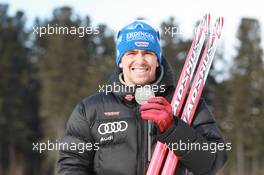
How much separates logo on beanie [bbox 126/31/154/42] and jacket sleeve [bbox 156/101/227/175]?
664 mm

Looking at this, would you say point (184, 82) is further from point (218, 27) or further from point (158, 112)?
point (158, 112)

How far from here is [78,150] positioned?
346 centimetres

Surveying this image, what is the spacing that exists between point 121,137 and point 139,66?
47 centimetres

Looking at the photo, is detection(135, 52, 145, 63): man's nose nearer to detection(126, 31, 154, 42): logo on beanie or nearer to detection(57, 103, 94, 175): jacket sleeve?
detection(126, 31, 154, 42): logo on beanie

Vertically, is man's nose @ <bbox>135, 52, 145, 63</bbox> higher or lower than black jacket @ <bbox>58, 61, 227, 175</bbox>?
higher

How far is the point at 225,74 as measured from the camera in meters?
37.0

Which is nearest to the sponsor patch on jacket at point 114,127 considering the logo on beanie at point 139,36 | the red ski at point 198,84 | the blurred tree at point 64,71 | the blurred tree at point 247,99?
the red ski at point 198,84

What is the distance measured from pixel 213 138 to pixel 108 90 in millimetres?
756

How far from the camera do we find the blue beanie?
3654mm

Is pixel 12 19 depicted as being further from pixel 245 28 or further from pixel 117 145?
pixel 117 145

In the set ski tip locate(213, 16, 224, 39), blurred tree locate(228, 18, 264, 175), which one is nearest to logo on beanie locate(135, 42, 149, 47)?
ski tip locate(213, 16, 224, 39)

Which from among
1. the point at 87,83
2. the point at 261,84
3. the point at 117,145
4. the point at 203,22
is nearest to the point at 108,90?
the point at 117,145

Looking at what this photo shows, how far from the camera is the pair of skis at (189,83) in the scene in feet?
11.5

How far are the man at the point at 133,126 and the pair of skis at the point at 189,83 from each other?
65mm
